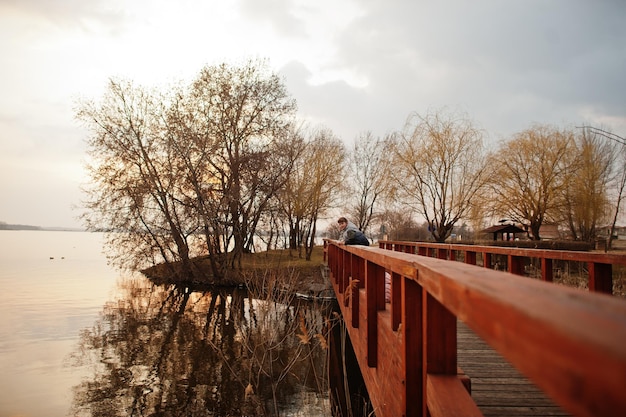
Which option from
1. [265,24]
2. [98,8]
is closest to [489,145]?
[265,24]

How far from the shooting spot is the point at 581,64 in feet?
82.4

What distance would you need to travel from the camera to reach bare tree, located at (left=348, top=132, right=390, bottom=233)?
34.0 m

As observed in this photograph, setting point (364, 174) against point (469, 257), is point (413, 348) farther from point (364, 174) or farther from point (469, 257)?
point (364, 174)

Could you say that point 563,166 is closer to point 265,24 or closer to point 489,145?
point 489,145

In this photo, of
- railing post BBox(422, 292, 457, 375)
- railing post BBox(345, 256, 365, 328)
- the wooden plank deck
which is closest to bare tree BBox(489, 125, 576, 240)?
railing post BBox(345, 256, 365, 328)

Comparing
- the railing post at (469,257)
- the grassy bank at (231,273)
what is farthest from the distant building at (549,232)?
the railing post at (469,257)

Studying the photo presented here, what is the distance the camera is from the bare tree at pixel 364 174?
34.0 meters

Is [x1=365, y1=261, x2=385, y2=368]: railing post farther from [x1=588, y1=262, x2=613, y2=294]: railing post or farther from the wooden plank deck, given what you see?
[x1=588, y1=262, x2=613, y2=294]: railing post

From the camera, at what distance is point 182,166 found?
2225 centimetres

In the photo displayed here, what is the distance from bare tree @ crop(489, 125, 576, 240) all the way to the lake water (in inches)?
795

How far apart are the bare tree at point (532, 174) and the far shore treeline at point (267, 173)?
0.23ft

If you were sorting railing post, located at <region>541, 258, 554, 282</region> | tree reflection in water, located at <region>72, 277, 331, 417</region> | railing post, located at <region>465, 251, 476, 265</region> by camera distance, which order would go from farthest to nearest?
tree reflection in water, located at <region>72, 277, 331, 417</region>, railing post, located at <region>465, 251, 476, 265</region>, railing post, located at <region>541, 258, 554, 282</region>

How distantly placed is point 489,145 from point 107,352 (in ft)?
84.1

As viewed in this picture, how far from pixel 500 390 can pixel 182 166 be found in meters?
21.1
